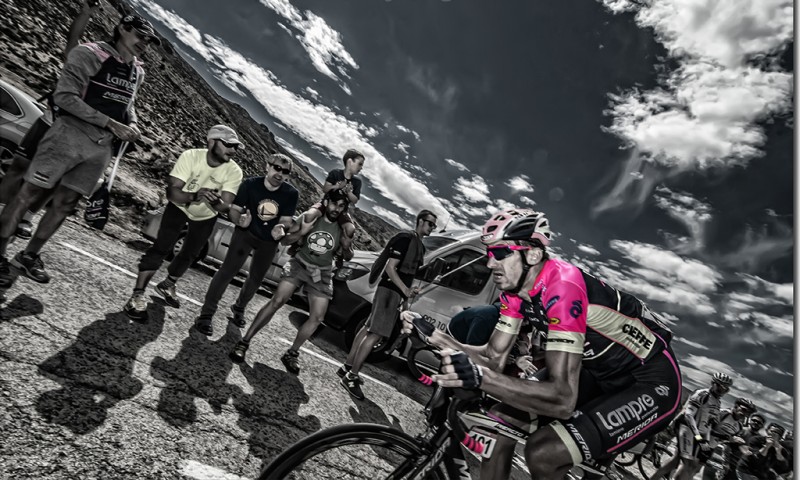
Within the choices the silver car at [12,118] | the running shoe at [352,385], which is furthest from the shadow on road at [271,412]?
the silver car at [12,118]

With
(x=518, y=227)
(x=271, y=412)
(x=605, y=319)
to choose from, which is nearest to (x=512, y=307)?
(x=605, y=319)

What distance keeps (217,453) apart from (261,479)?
97 centimetres

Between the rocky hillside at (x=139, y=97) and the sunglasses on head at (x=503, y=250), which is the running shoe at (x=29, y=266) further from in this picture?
the sunglasses on head at (x=503, y=250)

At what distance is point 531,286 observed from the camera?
217cm

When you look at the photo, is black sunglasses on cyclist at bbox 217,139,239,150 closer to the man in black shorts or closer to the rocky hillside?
the man in black shorts

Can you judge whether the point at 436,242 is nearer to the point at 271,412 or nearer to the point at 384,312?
the point at 384,312

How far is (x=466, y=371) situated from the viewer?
1.48 m

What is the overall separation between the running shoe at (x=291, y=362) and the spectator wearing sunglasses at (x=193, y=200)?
139 cm

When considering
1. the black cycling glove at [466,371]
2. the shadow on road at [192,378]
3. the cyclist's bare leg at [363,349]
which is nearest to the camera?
the black cycling glove at [466,371]

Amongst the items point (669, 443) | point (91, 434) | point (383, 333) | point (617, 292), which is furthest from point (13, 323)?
point (669, 443)

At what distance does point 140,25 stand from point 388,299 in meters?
3.63

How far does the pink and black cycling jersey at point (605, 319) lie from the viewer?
203 cm

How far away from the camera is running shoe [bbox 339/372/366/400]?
4.15 m

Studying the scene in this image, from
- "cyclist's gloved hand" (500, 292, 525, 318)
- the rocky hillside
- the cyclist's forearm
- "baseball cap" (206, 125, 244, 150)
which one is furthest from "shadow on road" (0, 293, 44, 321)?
the rocky hillside
